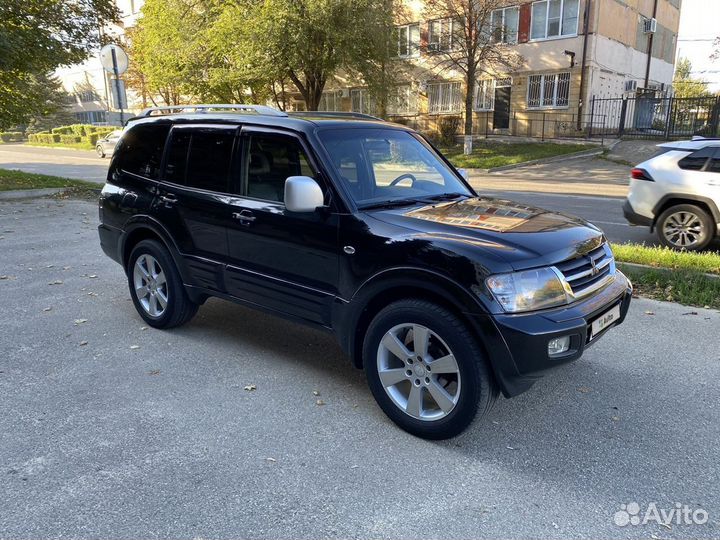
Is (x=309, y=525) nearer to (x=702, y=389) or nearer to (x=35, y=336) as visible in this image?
(x=702, y=389)

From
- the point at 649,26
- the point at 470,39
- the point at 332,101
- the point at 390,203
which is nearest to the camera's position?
the point at 390,203

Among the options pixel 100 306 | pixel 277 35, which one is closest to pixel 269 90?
pixel 277 35

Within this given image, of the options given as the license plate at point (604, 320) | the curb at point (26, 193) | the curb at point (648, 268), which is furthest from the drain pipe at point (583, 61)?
the license plate at point (604, 320)

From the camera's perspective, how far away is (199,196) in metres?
4.57

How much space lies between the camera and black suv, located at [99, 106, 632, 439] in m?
3.12

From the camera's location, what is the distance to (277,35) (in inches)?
899

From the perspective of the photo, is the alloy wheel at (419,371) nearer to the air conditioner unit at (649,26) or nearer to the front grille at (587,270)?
the front grille at (587,270)

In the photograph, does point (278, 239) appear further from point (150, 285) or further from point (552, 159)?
point (552, 159)

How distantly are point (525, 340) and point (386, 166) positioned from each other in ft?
6.02

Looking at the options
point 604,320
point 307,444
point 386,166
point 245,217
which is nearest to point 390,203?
point 386,166

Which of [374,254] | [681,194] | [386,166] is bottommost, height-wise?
[681,194]

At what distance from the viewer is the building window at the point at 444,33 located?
85.0ft

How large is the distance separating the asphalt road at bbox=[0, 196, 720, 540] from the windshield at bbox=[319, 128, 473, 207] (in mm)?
1436

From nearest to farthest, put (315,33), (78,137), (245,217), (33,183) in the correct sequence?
(245,217) < (33,183) < (315,33) < (78,137)
